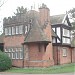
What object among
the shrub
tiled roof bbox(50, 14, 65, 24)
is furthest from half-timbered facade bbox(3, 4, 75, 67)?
the shrub

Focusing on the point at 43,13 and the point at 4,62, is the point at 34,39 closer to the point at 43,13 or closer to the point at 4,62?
the point at 43,13

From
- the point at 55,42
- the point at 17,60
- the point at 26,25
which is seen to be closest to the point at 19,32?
the point at 26,25

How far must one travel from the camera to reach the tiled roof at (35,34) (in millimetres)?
37056

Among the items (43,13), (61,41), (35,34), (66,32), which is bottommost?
(61,41)

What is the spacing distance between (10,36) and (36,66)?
22.4 ft

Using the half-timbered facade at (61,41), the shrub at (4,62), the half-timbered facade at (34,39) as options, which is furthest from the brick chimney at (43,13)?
the shrub at (4,62)

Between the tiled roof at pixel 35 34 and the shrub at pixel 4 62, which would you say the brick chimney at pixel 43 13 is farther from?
the shrub at pixel 4 62

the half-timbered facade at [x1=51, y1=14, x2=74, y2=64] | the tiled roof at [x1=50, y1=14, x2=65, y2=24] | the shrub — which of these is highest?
the tiled roof at [x1=50, y1=14, x2=65, y2=24]

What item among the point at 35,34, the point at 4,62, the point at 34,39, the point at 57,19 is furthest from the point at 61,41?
the point at 4,62

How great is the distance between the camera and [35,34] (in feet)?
124

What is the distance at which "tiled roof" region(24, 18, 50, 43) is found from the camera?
37.1m

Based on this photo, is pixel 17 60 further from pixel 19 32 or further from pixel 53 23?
pixel 53 23

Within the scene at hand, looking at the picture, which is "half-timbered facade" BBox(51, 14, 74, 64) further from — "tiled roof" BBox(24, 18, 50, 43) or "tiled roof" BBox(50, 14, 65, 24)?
"tiled roof" BBox(24, 18, 50, 43)

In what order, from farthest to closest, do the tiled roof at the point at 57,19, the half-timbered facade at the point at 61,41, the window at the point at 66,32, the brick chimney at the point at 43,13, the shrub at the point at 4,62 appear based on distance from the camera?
the window at the point at 66,32, the tiled roof at the point at 57,19, the half-timbered facade at the point at 61,41, the brick chimney at the point at 43,13, the shrub at the point at 4,62
